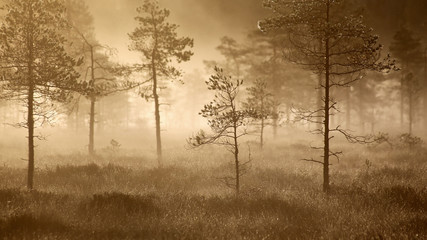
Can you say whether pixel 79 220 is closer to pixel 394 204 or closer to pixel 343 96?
pixel 394 204

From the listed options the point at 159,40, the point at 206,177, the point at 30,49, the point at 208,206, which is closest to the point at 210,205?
the point at 208,206

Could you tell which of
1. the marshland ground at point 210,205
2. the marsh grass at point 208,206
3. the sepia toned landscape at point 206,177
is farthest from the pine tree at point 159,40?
the marsh grass at point 208,206

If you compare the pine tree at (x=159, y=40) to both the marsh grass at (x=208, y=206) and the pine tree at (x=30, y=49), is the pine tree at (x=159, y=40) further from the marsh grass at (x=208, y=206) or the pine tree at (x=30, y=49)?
the pine tree at (x=30, y=49)

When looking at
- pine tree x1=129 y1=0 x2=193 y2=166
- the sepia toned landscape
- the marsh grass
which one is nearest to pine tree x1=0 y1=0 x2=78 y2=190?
the sepia toned landscape

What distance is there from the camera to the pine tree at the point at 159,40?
19547 millimetres

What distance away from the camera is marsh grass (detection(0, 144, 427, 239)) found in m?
7.32

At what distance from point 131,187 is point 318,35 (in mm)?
8947

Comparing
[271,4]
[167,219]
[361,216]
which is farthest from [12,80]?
[361,216]

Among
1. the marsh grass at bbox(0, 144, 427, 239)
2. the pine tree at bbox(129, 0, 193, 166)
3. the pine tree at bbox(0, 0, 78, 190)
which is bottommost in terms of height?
the marsh grass at bbox(0, 144, 427, 239)

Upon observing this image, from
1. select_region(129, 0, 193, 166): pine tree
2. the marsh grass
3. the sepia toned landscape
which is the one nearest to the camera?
the marsh grass

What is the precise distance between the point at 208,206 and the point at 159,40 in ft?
43.2

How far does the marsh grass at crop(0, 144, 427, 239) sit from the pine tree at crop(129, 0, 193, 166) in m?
6.60

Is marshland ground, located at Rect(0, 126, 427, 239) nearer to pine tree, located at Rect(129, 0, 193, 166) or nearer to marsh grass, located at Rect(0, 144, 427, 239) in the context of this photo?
marsh grass, located at Rect(0, 144, 427, 239)

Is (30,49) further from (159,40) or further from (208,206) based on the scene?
(159,40)
